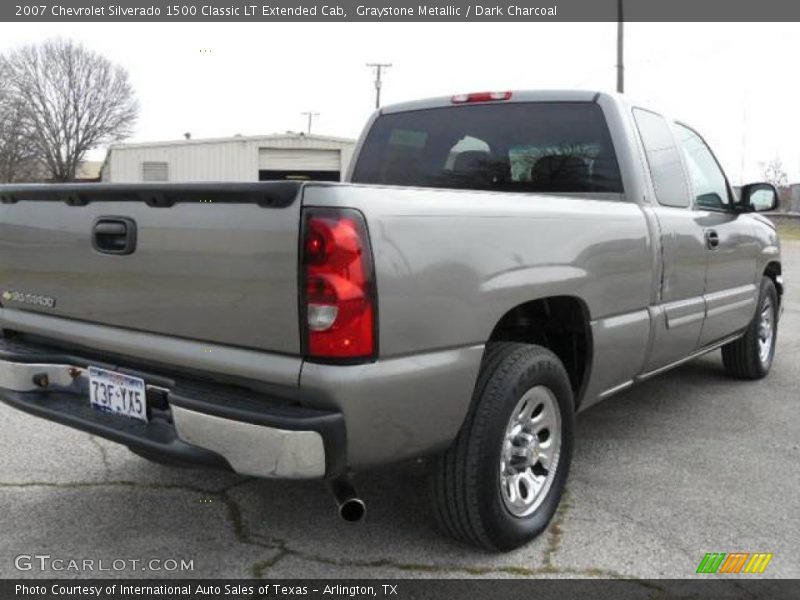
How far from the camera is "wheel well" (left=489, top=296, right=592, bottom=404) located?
3190mm

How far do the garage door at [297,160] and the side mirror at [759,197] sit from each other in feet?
113

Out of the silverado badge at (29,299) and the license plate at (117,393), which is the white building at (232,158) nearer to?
the silverado badge at (29,299)

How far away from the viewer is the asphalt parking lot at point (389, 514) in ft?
9.36

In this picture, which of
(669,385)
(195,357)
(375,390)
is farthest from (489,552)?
(669,385)

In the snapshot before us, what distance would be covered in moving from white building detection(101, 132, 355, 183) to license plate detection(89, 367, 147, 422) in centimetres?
3434

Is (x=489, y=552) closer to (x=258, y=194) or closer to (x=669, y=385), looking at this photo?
(x=258, y=194)

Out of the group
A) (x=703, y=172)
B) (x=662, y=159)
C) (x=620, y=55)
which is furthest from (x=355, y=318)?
(x=620, y=55)

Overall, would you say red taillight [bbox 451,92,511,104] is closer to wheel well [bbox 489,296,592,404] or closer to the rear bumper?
wheel well [bbox 489,296,592,404]

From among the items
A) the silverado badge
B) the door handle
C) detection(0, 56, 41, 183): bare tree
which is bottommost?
the silverado badge

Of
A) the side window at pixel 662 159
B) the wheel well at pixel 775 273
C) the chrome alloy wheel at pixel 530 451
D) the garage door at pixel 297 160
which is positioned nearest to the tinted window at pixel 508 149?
the side window at pixel 662 159

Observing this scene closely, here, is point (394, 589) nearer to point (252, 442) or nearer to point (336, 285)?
point (252, 442)

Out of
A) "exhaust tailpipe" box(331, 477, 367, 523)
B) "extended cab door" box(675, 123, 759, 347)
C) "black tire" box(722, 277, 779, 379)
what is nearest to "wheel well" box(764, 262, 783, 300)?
"black tire" box(722, 277, 779, 379)

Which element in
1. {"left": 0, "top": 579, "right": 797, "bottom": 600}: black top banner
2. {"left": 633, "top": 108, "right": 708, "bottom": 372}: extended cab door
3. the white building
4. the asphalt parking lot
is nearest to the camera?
{"left": 0, "top": 579, "right": 797, "bottom": 600}: black top banner

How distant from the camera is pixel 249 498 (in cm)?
343
